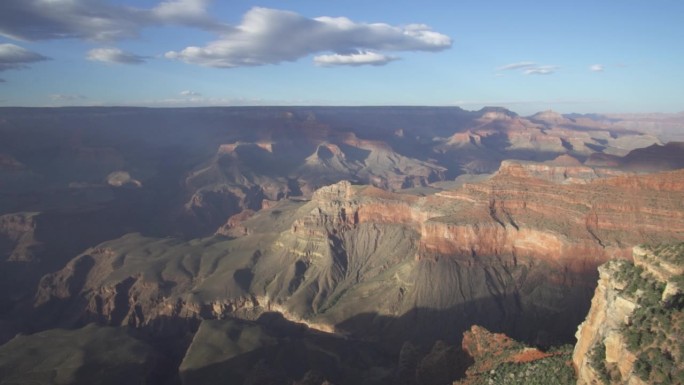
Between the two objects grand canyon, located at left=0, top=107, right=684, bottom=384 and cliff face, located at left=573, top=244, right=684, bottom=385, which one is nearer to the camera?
cliff face, located at left=573, top=244, right=684, bottom=385

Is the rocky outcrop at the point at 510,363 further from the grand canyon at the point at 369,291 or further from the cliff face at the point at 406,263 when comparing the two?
the cliff face at the point at 406,263

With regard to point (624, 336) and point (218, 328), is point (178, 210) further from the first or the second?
point (624, 336)

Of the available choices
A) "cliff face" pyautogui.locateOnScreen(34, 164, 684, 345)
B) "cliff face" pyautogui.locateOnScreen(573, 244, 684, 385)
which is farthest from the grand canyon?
"cliff face" pyautogui.locateOnScreen(34, 164, 684, 345)

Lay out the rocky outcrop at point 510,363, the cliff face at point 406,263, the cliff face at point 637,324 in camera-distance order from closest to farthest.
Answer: the cliff face at point 637,324 < the rocky outcrop at point 510,363 < the cliff face at point 406,263

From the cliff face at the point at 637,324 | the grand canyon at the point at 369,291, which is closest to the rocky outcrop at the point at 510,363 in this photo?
the grand canyon at the point at 369,291

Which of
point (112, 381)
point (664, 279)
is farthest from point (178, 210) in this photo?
point (664, 279)

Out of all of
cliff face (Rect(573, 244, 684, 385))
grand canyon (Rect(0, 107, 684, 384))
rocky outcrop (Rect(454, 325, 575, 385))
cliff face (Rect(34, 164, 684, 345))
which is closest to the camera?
cliff face (Rect(573, 244, 684, 385))

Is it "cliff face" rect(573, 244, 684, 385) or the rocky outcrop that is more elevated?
"cliff face" rect(573, 244, 684, 385)

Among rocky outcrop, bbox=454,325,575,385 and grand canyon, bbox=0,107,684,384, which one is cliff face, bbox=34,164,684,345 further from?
rocky outcrop, bbox=454,325,575,385

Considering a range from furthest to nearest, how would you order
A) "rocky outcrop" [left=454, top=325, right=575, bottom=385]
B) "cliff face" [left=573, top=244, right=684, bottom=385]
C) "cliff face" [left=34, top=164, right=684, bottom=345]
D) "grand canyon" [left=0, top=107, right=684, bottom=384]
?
"cliff face" [left=34, top=164, right=684, bottom=345], "grand canyon" [left=0, top=107, right=684, bottom=384], "rocky outcrop" [left=454, top=325, right=575, bottom=385], "cliff face" [left=573, top=244, right=684, bottom=385]
